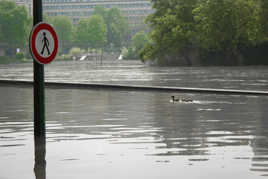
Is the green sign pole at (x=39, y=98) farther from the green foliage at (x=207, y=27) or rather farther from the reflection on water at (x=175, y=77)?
the green foliage at (x=207, y=27)

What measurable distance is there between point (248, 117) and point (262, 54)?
263 feet

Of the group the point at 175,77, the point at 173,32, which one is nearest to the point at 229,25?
the point at 173,32

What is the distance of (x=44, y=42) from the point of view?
11.5 m

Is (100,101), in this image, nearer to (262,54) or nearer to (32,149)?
(32,149)

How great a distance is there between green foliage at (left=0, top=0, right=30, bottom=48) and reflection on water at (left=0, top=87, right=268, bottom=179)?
136662 mm

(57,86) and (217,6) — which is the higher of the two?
(217,6)

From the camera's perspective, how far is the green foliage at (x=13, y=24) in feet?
518

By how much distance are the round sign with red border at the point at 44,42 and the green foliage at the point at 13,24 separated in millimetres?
148180

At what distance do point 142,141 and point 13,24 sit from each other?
149m

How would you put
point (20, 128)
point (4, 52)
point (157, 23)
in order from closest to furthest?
point (20, 128), point (157, 23), point (4, 52)

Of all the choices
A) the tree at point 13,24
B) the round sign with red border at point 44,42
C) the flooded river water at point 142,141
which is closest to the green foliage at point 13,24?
the tree at point 13,24

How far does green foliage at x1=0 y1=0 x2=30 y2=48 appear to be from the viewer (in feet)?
518

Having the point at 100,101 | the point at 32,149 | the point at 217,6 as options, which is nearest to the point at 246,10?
the point at 217,6

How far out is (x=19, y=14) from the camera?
158m
